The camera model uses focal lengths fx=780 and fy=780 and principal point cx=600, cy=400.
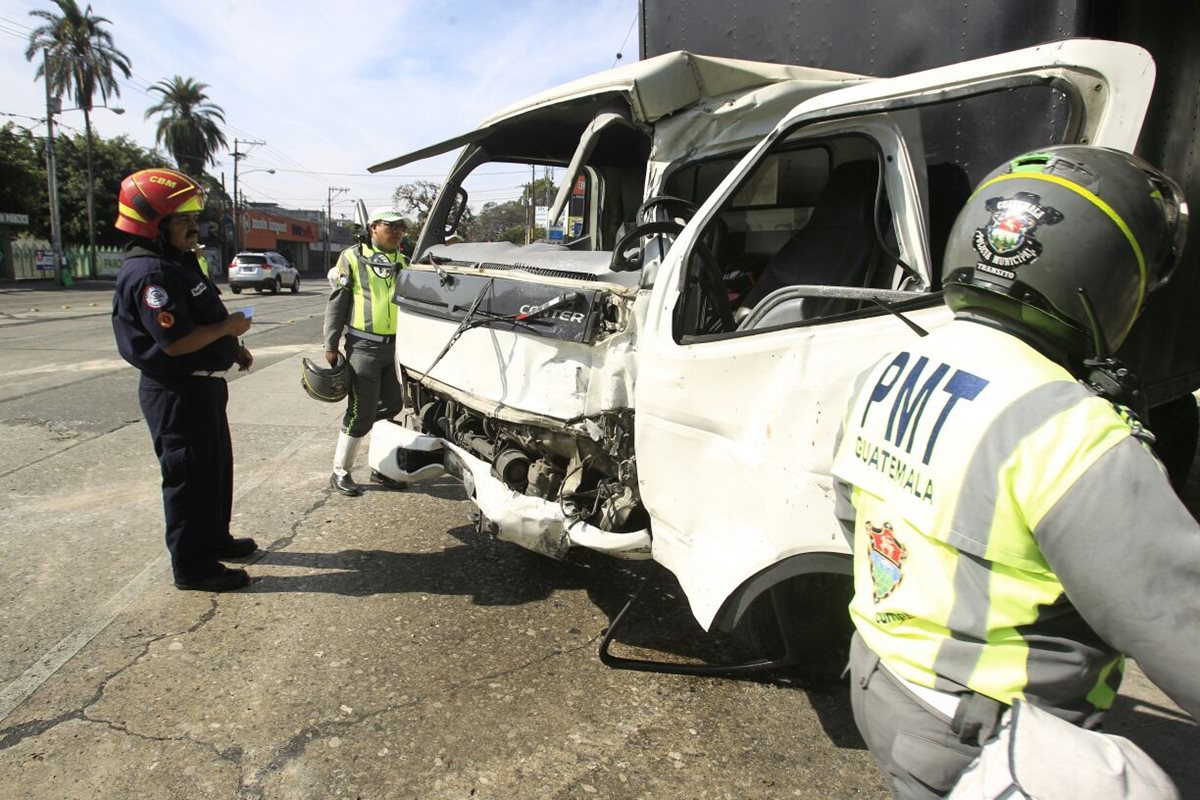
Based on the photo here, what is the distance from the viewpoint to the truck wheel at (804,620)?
2736mm

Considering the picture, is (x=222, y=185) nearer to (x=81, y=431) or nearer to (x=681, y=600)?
(x=81, y=431)

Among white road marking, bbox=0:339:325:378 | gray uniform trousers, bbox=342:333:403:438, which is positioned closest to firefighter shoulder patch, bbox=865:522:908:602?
Result: gray uniform trousers, bbox=342:333:403:438

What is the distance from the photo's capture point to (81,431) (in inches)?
249

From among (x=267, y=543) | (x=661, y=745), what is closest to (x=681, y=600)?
(x=661, y=745)

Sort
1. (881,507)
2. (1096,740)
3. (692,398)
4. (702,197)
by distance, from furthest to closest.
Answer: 1. (702,197)
2. (692,398)
3. (881,507)
4. (1096,740)

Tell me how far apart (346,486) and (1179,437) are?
16.3 feet

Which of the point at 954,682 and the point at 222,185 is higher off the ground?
the point at 222,185

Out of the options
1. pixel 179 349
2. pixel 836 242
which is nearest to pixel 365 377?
pixel 179 349

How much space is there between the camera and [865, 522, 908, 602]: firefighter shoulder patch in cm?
132

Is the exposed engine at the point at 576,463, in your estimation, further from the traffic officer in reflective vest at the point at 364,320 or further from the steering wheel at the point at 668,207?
the traffic officer in reflective vest at the point at 364,320

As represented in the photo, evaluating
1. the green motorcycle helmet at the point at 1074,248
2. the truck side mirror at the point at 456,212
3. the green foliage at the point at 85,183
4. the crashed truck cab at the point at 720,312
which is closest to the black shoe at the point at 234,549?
the crashed truck cab at the point at 720,312

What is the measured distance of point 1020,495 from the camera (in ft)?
3.57

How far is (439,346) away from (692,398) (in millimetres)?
1603

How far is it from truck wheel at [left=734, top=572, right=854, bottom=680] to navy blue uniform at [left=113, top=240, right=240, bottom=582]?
2494 millimetres
